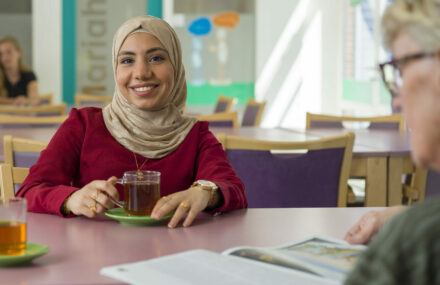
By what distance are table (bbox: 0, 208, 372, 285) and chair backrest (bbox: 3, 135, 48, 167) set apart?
2.14 feet

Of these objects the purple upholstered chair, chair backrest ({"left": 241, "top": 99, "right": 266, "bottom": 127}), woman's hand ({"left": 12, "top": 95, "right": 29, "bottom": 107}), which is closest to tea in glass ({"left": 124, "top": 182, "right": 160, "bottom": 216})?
the purple upholstered chair

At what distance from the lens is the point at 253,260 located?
1.05 m

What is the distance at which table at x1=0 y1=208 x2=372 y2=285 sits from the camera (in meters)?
1.03

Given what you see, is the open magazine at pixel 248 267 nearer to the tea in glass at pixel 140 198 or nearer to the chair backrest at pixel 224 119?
the tea in glass at pixel 140 198

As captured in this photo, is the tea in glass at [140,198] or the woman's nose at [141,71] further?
the woman's nose at [141,71]

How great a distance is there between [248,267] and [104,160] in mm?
823

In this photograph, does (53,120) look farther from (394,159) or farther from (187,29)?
(187,29)

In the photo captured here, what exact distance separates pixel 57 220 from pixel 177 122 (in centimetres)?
53

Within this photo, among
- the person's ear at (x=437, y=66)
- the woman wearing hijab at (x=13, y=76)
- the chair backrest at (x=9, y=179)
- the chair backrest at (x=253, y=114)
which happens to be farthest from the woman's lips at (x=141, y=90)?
the woman wearing hijab at (x=13, y=76)

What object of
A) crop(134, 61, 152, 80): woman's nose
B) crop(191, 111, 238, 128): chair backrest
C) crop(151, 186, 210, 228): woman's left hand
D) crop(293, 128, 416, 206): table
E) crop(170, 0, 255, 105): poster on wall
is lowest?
crop(293, 128, 416, 206): table

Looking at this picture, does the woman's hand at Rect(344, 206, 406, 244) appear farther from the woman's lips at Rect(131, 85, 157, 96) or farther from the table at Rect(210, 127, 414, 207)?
the table at Rect(210, 127, 414, 207)

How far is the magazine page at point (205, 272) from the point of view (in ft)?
3.08

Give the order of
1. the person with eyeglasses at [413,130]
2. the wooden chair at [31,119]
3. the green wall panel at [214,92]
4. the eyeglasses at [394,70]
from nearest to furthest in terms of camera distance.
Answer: the person with eyeglasses at [413,130] → the eyeglasses at [394,70] → the wooden chair at [31,119] → the green wall panel at [214,92]

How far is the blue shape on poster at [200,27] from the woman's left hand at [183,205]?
6.36 meters
